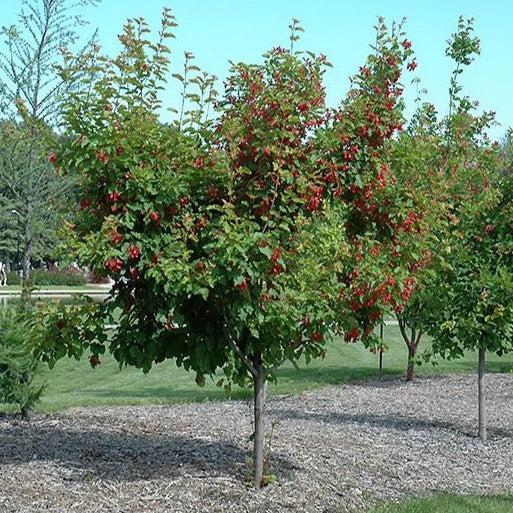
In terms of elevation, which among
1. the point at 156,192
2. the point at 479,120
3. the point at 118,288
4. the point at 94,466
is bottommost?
the point at 94,466

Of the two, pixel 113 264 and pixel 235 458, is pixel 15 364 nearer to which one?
pixel 235 458

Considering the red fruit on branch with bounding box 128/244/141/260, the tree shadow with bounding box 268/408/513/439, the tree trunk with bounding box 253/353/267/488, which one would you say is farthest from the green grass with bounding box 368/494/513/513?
the tree shadow with bounding box 268/408/513/439

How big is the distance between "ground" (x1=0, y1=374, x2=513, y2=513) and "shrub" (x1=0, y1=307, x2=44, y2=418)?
0.83 feet

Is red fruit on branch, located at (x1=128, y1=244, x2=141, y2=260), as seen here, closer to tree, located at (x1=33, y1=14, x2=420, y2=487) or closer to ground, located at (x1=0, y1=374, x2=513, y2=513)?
tree, located at (x1=33, y1=14, x2=420, y2=487)

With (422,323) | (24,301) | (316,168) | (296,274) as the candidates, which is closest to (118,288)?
(296,274)

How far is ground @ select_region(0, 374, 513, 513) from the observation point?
5.87 m

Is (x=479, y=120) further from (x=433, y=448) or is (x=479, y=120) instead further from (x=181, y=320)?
(x=181, y=320)

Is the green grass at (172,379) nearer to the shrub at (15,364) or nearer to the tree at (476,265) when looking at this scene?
the shrub at (15,364)

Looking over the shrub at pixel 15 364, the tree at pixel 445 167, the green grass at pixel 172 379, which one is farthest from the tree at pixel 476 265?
the shrub at pixel 15 364

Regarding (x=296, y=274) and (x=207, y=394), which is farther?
(x=207, y=394)

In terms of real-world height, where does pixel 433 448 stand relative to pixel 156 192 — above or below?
below

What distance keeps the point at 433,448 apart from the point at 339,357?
960cm

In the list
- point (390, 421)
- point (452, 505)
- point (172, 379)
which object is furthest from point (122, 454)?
point (172, 379)

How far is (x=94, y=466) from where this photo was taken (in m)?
6.58
